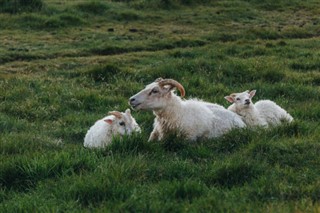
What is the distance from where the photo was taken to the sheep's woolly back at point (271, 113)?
9279mm

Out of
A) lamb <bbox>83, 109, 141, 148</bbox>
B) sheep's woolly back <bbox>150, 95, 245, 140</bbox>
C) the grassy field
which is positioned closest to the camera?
the grassy field

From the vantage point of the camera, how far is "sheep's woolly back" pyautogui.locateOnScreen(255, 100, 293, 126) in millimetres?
9279

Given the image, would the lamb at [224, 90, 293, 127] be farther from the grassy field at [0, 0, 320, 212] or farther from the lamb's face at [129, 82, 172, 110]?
the lamb's face at [129, 82, 172, 110]

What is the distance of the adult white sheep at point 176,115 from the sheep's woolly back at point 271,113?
76 cm

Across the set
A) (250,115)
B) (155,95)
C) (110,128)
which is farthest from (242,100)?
(110,128)

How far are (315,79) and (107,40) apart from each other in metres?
8.87

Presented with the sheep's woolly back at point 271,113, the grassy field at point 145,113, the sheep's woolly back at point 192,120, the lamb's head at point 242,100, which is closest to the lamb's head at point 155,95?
the sheep's woolly back at point 192,120

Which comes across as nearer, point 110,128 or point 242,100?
point 110,128

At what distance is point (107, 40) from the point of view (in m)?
19.5

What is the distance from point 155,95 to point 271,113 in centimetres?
239

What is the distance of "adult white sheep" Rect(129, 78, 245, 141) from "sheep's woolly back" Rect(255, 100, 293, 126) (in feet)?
2.50

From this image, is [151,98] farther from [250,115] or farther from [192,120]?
[250,115]

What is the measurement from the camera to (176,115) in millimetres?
8641

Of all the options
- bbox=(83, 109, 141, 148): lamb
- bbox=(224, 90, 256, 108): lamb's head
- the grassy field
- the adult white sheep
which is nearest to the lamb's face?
the adult white sheep
